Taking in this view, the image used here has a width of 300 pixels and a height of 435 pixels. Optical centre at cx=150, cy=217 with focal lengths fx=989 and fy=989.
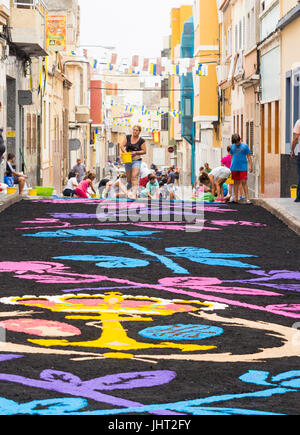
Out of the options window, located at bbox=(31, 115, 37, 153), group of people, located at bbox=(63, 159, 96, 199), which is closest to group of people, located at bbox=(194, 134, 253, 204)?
group of people, located at bbox=(63, 159, 96, 199)

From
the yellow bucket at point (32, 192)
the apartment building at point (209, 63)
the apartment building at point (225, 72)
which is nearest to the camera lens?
the yellow bucket at point (32, 192)

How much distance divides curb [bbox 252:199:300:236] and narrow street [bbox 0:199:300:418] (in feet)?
2.20

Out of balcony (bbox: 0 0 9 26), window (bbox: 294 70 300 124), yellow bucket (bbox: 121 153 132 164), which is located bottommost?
yellow bucket (bbox: 121 153 132 164)

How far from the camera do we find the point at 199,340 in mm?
5754

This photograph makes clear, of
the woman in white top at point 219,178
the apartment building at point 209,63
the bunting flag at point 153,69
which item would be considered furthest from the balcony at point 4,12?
the apartment building at point 209,63

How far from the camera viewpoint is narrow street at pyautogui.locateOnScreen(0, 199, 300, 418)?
→ 4.52 meters

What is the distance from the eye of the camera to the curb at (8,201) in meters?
15.2

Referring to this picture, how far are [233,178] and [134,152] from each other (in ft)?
6.72

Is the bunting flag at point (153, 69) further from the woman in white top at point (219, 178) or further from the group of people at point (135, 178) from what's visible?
the woman in white top at point (219, 178)

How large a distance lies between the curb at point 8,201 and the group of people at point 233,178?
13.3 ft

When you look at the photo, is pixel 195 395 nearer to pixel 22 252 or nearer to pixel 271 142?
pixel 22 252

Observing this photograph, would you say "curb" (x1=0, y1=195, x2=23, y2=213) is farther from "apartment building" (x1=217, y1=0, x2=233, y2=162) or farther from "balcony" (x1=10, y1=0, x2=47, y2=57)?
"apartment building" (x1=217, y1=0, x2=233, y2=162)

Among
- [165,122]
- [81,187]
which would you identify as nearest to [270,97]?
[81,187]
